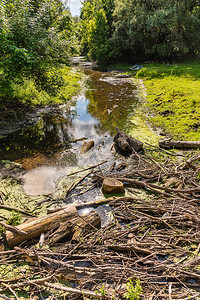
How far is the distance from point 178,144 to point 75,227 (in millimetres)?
6162

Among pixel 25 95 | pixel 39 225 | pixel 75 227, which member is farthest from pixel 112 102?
pixel 39 225

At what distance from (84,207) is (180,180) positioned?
3.14m

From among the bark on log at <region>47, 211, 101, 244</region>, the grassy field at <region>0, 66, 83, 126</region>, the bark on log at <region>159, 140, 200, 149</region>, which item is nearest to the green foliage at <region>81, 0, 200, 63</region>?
the grassy field at <region>0, 66, 83, 126</region>

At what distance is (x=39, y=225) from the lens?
4.51 m

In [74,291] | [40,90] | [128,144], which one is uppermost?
[40,90]

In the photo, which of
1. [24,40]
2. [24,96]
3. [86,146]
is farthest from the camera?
[24,96]

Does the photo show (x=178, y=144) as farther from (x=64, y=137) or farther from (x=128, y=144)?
(x=64, y=137)

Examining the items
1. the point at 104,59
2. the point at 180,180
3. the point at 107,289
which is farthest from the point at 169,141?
the point at 104,59

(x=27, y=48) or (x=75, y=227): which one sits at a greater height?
(x=27, y=48)

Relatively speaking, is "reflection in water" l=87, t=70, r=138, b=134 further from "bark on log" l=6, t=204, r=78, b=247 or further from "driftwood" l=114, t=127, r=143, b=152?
"bark on log" l=6, t=204, r=78, b=247

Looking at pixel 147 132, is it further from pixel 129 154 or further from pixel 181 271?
pixel 181 271

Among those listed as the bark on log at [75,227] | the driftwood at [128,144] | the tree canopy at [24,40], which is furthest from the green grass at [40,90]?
the bark on log at [75,227]

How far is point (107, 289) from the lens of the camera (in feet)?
10.8

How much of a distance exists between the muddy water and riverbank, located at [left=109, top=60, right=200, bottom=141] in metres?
1.66
